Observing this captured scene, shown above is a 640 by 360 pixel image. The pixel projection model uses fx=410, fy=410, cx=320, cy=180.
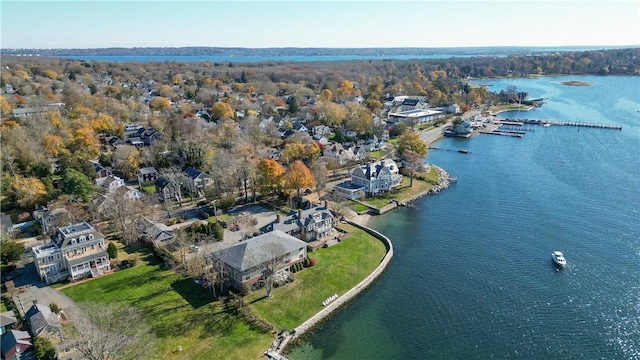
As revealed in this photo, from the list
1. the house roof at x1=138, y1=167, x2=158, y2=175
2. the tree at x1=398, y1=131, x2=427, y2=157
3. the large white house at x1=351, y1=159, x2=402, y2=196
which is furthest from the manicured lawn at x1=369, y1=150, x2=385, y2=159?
the house roof at x1=138, y1=167, x2=158, y2=175

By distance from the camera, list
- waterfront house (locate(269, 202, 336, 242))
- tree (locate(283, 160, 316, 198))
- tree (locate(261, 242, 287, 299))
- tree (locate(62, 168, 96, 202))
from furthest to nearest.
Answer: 1. tree (locate(283, 160, 316, 198))
2. tree (locate(62, 168, 96, 202))
3. waterfront house (locate(269, 202, 336, 242))
4. tree (locate(261, 242, 287, 299))

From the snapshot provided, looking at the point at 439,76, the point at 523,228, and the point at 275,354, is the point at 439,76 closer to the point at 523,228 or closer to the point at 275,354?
the point at 523,228

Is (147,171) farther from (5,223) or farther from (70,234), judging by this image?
(70,234)

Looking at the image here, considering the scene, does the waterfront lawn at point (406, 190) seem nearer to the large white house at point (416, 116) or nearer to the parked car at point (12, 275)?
the parked car at point (12, 275)

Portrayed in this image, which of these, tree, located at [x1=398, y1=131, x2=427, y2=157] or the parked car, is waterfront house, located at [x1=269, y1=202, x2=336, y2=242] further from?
tree, located at [x1=398, y1=131, x2=427, y2=157]

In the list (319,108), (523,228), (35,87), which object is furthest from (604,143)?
(35,87)

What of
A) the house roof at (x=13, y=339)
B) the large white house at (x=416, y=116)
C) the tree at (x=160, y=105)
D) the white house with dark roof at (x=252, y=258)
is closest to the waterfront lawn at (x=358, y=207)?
the white house with dark roof at (x=252, y=258)

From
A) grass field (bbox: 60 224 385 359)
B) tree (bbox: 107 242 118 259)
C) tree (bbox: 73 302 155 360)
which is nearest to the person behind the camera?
tree (bbox: 73 302 155 360)
